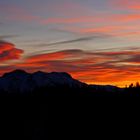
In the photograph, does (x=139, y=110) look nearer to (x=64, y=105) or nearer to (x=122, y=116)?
(x=122, y=116)

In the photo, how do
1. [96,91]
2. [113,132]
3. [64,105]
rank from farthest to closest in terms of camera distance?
[96,91] → [64,105] → [113,132]

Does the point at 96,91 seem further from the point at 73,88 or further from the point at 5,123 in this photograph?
the point at 5,123

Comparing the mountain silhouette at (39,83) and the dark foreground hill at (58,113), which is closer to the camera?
the dark foreground hill at (58,113)

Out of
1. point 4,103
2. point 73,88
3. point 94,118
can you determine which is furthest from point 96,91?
point 4,103

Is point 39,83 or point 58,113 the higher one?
point 39,83

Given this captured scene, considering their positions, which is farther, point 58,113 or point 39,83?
point 39,83

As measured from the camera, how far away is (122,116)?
32688 millimetres

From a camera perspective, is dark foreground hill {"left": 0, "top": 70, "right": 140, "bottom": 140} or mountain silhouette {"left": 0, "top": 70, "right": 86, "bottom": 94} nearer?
dark foreground hill {"left": 0, "top": 70, "right": 140, "bottom": 140}

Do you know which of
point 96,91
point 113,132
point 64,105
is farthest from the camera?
point 96,91

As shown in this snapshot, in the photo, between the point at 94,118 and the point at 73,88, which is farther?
the point at 73,88

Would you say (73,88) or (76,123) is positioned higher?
(73,88)

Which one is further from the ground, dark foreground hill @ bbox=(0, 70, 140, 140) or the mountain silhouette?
the mountain silhouette

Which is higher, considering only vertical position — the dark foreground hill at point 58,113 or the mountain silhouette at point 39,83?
the mountain silhouette at point 39,83

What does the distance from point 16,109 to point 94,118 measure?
5.93 meters
